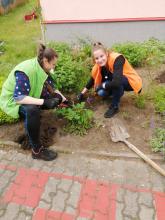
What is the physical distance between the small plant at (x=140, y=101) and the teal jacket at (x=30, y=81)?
5.57 feet

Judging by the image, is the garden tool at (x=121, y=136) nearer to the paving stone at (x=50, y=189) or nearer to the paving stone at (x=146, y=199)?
the paving stone at (x=146, y=199)

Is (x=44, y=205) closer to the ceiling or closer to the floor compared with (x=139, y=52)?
closer to the floor

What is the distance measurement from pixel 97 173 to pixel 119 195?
445 millimetres

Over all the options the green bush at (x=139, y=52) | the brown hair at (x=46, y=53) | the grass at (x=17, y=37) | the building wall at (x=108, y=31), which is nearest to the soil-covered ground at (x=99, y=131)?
the green bush at (x=139, y=52)

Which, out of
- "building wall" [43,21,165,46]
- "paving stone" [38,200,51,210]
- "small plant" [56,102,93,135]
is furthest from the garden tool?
"building wall" [43,21,165,46]

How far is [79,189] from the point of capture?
3834 mm

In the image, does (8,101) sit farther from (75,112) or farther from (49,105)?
(75,112)

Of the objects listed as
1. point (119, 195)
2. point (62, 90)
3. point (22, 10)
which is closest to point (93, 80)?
point (62, 90)

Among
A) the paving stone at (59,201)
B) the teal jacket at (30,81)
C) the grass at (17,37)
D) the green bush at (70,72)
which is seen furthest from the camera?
the grass at (17,37)

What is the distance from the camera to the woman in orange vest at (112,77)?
4.65 m

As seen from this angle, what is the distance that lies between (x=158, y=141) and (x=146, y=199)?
977 mm

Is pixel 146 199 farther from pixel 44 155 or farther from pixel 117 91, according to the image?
pixel 117 91

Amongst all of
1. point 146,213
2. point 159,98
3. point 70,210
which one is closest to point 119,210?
point 146,213

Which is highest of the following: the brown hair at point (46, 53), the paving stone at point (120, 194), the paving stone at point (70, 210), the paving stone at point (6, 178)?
the brown hair at point (46, 53)
